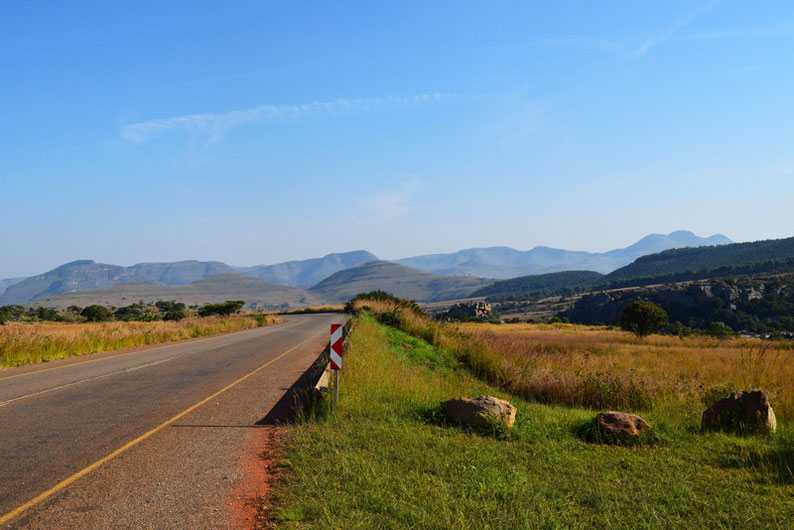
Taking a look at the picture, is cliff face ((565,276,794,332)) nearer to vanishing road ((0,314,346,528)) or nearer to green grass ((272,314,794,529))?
green grass ((272,314,794,529))

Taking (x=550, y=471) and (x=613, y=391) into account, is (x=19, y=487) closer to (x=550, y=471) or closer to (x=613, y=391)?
(x=550, y=471)

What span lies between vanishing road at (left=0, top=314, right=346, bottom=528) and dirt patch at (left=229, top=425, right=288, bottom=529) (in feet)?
0.11

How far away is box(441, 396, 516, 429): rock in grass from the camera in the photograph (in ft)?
27.5

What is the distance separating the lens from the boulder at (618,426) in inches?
324

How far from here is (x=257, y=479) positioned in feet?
20.3

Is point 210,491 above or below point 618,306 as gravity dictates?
above

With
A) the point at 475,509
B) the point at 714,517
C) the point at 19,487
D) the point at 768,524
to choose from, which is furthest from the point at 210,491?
the point at 768,524

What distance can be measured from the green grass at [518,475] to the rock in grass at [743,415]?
1.09 feet

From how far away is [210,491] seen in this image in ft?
19.1

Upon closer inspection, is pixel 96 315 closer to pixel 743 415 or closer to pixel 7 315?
pixel 7 315

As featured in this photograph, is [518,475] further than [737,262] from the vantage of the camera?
No

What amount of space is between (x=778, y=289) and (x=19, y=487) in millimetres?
112580

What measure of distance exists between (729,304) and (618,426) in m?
99.1

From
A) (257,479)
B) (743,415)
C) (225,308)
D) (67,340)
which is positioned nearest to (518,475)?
(257,479)
